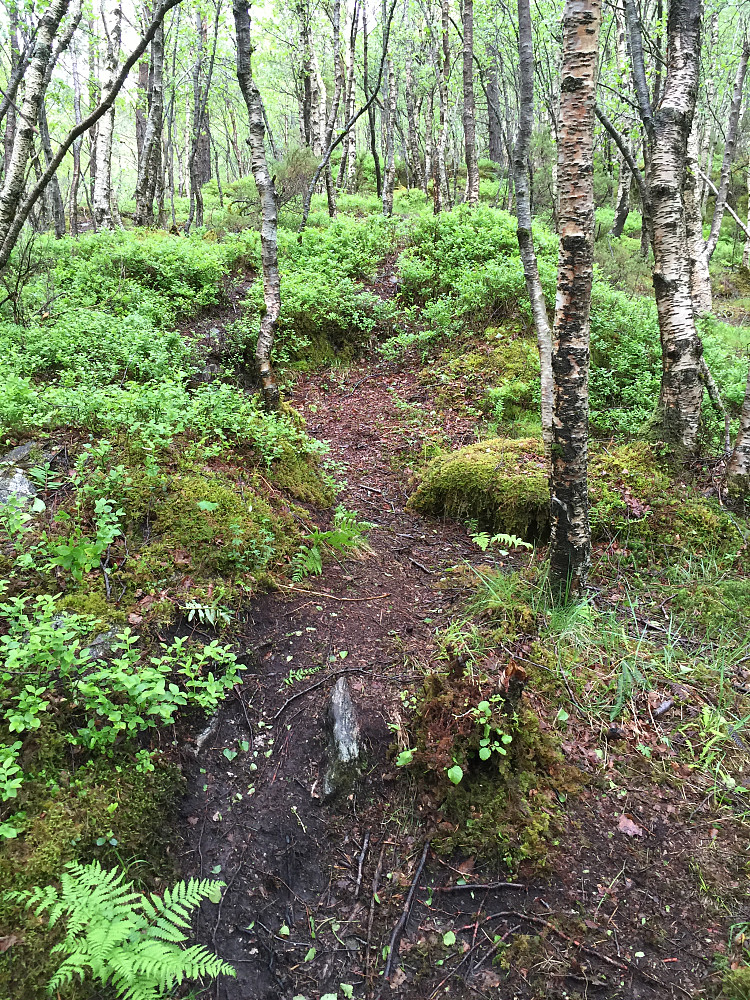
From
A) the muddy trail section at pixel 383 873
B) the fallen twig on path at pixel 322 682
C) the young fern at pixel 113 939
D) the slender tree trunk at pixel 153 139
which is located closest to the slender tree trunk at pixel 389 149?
the slender tree trunk at pixel 153 139

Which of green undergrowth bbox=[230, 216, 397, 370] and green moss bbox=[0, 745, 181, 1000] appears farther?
green undergrowth bbox=[230, 216, 397, 370]

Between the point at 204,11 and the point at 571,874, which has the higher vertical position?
the point at 204,11

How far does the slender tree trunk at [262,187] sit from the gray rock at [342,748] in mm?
4767

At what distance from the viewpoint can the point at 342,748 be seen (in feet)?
11.1

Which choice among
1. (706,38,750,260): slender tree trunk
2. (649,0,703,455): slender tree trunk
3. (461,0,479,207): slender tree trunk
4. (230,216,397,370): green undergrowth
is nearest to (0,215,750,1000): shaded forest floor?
(649,0,703,455): slender tree trunk

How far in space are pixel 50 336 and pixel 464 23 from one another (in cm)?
1298

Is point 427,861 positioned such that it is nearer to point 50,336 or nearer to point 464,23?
point 50,336

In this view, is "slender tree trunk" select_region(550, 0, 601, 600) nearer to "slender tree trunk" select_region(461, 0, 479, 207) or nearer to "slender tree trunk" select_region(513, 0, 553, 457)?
"slender tree trunk" select_region(513, 0, 553, 457)

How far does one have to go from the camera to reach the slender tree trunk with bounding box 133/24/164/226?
541 inches

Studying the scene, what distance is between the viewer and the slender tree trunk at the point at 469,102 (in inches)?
506

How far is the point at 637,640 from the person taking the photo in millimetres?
3914

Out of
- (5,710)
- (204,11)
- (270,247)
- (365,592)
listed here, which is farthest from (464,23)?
(5,710)

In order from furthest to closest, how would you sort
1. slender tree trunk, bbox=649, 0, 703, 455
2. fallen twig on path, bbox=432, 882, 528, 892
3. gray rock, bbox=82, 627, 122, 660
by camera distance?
slender tree trunk, bbox=649, 0, 703, 455 < gray rock, bbox=82, 627, 122, 660 < fallen twig on path, bbox=432, 882, 528, 892

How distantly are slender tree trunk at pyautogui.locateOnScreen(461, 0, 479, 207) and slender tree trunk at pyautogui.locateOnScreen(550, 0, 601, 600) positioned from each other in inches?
454
